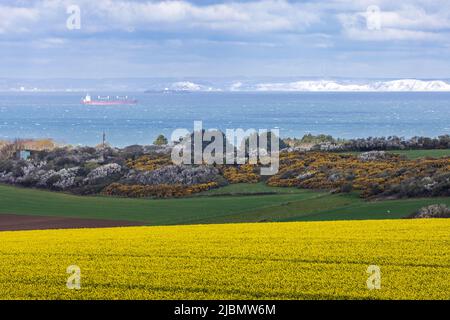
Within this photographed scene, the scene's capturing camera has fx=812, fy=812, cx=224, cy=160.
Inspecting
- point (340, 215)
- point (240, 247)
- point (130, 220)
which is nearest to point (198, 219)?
point (130, 220)


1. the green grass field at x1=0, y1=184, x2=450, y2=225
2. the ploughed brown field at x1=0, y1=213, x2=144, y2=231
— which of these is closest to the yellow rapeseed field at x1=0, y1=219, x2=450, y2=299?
the ploughed brown field at x1=0, y1=213, x2=144, y2=231

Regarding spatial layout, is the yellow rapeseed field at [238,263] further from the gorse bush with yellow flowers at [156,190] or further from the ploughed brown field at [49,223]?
the gorse bush with yellow flowers at [156,190]

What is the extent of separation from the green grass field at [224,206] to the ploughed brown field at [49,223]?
4.89 ft

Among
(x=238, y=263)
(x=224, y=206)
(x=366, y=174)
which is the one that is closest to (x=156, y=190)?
(x=224, y=206)

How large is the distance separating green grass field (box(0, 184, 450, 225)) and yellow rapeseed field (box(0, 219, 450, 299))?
1103 cm

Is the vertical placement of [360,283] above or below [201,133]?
below

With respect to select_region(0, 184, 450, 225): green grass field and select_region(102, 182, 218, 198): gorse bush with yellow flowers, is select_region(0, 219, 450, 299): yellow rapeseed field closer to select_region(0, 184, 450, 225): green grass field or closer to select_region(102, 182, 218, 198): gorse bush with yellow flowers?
select_region(0, 184, 450, 225): green grass field

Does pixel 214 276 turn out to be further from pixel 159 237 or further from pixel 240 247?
pixel 159 237

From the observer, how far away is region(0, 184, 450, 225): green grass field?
35188mm

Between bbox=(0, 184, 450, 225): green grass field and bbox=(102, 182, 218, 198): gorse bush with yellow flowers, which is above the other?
bbox=(102, 182, 218, 198): gorse bush with yellow flowers

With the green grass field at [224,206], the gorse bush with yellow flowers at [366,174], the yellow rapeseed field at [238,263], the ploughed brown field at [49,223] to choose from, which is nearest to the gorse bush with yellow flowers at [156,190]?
the green grass field at [224,206]

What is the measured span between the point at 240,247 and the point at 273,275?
12.6 feet

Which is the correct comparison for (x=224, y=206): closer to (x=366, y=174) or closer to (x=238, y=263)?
(x=366, y=174)
